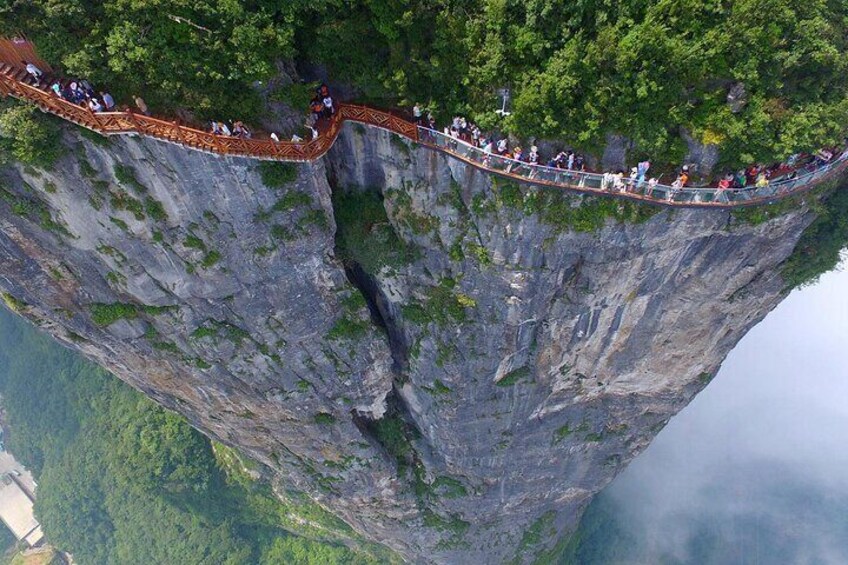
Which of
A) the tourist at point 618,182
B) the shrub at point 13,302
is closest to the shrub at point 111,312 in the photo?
the shrub at point 13,302

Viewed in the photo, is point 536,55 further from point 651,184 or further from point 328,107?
point 328,107

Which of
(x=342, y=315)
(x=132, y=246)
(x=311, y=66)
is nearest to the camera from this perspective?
(x=311, y=66)

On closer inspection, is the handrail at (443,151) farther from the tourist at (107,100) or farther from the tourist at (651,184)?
the tourist at (107,100)

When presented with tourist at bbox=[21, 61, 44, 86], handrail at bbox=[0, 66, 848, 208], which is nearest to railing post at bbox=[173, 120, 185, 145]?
handrail at bbox=[0, 66, 848, 208]

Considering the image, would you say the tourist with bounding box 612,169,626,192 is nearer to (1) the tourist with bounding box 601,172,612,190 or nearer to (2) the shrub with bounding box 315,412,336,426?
(1) the tourist with bounding box 601,172,612,190

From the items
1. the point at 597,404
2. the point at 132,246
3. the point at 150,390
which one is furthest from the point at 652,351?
the point at 150,390

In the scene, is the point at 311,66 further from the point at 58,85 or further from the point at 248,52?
the point at 58,85
